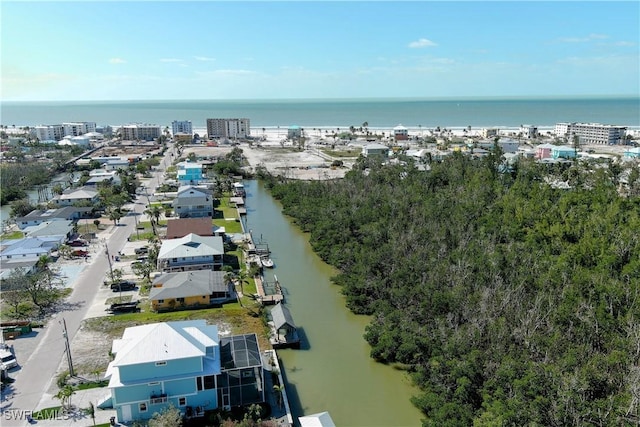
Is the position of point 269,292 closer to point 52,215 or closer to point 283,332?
point 283,332

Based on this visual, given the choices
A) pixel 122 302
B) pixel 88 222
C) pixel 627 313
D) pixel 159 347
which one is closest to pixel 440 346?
pixel 627 313

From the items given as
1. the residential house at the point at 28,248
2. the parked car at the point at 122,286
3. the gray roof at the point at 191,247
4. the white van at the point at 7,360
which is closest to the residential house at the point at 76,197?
the residential house at the point at 28,248

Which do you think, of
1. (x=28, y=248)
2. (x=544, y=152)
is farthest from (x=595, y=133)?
(x=28, y=248)

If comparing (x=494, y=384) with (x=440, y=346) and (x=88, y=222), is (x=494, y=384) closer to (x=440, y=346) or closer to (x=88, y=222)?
(x=440, y=346)

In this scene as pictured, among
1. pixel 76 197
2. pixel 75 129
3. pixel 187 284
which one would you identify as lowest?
pixel 187 284

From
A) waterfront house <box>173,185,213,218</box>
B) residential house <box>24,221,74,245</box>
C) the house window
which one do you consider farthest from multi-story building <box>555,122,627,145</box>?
the house window

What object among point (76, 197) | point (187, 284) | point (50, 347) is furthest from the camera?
point (76, 197)
